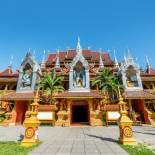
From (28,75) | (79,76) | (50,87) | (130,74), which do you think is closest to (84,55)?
(79,76)

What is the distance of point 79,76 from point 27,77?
24.1 ft

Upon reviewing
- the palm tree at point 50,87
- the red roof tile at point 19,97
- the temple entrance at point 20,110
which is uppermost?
the palm tree at point 50,87

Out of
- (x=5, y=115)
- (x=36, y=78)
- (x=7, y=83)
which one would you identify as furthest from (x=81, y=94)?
(x=7, y=83)

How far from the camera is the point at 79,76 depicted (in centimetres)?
2097

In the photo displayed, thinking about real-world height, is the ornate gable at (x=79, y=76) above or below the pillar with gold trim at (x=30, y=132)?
above

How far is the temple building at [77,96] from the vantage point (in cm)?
1769

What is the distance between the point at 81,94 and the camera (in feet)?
60.0

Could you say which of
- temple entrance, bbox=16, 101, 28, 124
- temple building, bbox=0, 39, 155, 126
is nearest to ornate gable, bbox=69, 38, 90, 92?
temple building, bbox=0, 39, 155, 126

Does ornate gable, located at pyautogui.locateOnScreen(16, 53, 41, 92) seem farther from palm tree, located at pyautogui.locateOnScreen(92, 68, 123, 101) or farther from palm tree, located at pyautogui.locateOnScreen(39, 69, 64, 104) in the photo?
palm tree, located at pyautogui.locateOnScreen(92, 68, 123, 101)

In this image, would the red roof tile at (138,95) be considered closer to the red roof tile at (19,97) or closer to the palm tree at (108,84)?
the palm tree at (108,84)

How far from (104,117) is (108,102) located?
236 cm

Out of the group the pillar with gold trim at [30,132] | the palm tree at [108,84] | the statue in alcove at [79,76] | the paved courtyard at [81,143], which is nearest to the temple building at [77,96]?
the statue in alcove at [79,76]

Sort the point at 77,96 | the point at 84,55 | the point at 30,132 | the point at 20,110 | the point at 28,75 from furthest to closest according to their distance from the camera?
the point at 84,55
the point at 28,75
the point at 20,110
the point at 77,96
the point at 30,132

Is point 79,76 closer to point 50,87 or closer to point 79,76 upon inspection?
point 79,76
